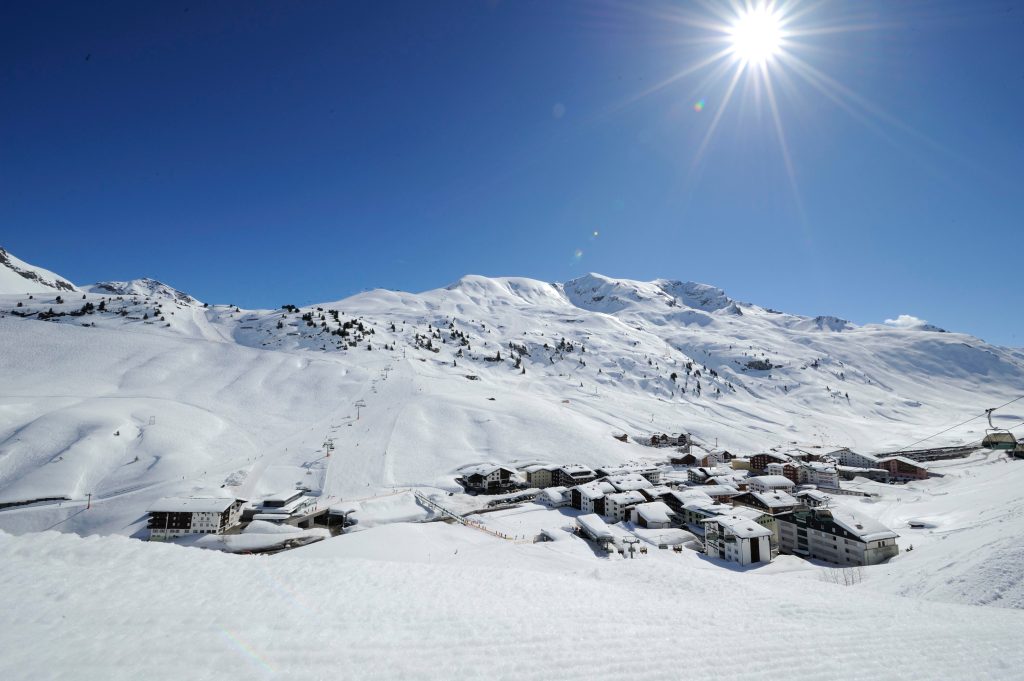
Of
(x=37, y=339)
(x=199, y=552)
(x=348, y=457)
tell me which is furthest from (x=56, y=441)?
(x=37, y=339)

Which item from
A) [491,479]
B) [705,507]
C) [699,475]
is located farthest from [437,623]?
[699,475]

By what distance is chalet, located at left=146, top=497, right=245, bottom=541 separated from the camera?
38125 mm

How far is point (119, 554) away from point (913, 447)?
124404 mm

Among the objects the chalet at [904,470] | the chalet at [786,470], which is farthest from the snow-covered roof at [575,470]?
the chalet at [904,470]

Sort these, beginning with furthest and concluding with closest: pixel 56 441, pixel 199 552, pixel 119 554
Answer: pixel 56 441
pixel 199 552
pixel 119 554

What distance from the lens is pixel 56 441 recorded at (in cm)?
4984

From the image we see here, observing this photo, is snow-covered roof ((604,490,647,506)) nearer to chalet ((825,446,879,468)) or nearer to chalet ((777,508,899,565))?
→ chalet ((777,508,899,565))

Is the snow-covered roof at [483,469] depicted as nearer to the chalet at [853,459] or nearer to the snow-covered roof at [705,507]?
the snow-covered roof at [705,507]

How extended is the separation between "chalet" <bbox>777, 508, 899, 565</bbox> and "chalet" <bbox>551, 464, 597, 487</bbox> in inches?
904

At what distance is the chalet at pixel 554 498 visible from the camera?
4847cm

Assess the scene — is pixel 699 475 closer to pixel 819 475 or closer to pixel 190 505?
pixel 819 475

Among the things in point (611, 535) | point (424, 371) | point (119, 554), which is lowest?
point (611, 535)

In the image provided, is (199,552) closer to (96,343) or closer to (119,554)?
(119,554)

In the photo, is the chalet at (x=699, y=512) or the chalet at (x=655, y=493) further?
the chalet at (x=655, y=493)
